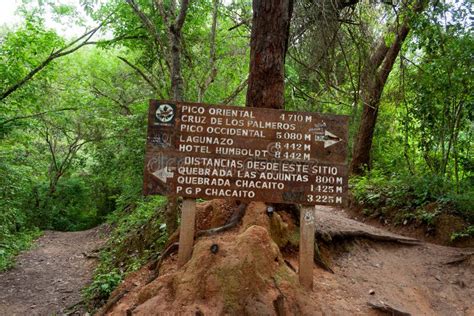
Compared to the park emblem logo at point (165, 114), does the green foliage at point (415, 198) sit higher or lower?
lower

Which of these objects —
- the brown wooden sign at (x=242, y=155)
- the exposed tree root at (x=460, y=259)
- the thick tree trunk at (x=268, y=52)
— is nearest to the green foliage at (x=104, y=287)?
the brown wooden sign at (x=242, y=155)

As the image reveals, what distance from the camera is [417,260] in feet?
19.1

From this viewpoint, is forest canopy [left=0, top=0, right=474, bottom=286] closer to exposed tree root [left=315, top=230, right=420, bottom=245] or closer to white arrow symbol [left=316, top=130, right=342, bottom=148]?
exposed tree root [left=315, top=230, right=420, bottom=245]

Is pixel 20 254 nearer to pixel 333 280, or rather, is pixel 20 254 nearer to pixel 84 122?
pixel 84 122

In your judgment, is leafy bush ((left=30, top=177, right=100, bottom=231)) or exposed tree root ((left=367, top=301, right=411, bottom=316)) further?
leafy bush ((left=30, top=177, right=100, bottom=231))

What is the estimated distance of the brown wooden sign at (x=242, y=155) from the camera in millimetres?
3975

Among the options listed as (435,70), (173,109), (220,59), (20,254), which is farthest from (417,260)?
(20,254)

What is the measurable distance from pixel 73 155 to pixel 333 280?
16399 millimetres

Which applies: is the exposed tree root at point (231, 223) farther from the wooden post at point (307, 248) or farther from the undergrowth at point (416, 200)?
the undergrowth at point (416, 200)

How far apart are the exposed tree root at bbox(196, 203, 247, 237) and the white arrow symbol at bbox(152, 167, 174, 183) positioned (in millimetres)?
1006

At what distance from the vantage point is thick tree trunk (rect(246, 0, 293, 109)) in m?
4.88

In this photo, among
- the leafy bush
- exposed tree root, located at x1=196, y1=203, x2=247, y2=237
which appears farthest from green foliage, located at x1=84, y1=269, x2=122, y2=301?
the leafy bush

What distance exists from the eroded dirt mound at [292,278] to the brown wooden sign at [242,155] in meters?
0.59

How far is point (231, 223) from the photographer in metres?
4.62
